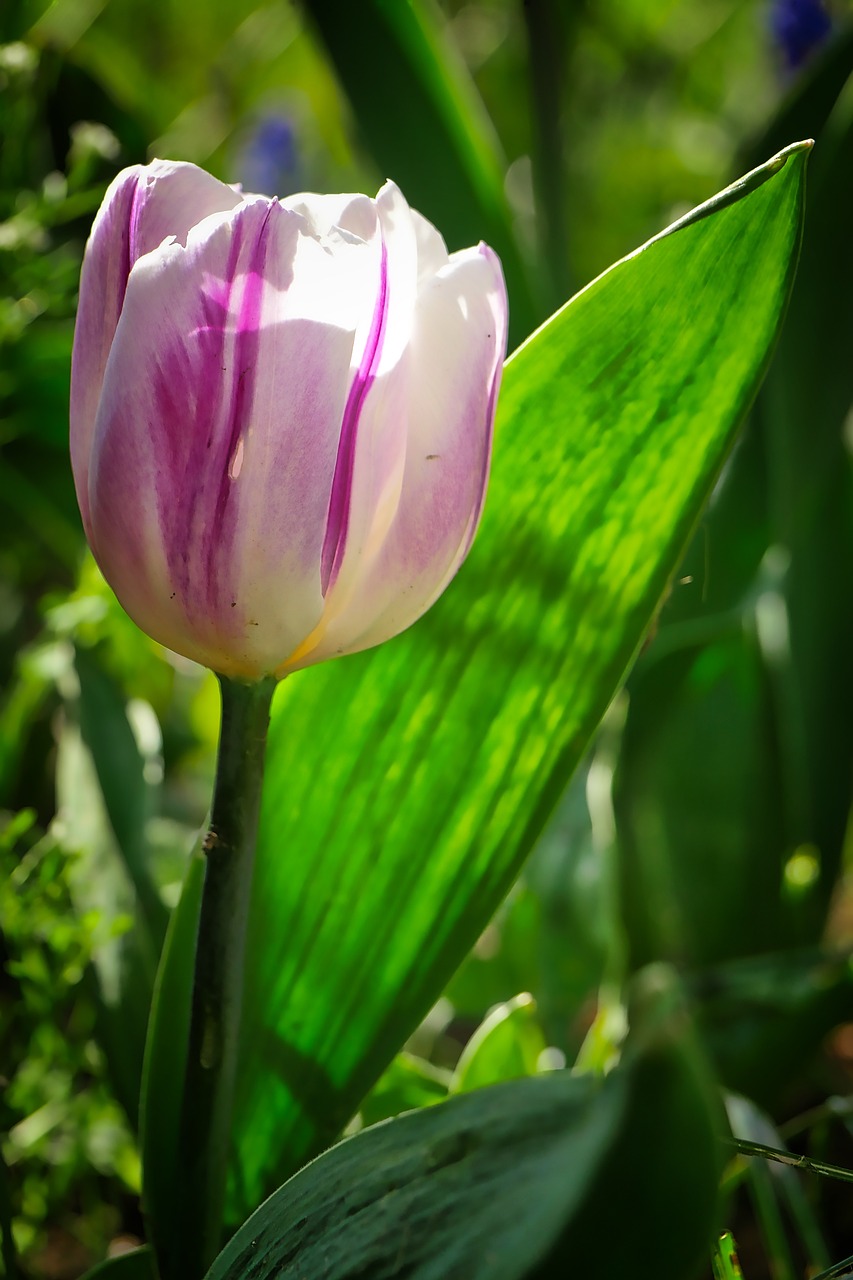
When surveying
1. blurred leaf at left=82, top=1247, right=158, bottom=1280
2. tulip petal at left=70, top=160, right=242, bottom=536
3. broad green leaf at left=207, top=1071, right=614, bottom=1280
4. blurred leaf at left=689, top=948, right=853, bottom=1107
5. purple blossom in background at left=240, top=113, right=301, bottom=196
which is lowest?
blurred leaf at left=689, top=948, right=853, bottom=1107

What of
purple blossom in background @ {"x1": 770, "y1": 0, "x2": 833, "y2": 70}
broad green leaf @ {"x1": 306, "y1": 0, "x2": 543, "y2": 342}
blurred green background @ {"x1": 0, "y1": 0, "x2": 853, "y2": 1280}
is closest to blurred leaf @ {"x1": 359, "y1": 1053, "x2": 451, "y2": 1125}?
blurred green background @ {"x1": 0, "y1": 0, "x2": 853, "y2": 1280}

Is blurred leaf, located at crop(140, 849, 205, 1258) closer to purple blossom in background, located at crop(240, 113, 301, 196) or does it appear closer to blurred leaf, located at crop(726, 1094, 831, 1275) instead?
blurred leaf, located at crop(726, 1094, 831, 1275)

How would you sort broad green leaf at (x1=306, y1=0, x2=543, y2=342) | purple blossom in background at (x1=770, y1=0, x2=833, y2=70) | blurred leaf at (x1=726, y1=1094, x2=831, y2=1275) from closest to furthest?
blurred leaf at (x1=726, y1=1094, x2=831, y2=1275) → broad green leaf at (x1=306, y1=0, x2=543, y2=342) → purple blossom in background at (x1=770, y1=0, x2=833, y2=70)

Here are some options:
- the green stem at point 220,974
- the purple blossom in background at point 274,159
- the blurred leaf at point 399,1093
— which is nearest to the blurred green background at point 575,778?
the blurred leaf at point 399,1093

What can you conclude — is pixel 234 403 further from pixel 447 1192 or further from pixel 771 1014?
pixel 771 1014

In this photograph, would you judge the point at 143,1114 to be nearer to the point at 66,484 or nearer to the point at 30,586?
the point at 66,484

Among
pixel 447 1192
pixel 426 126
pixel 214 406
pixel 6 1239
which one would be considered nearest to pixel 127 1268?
pixel 6 1239

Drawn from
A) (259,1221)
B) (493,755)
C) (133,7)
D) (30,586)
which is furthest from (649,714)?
(133,7)
